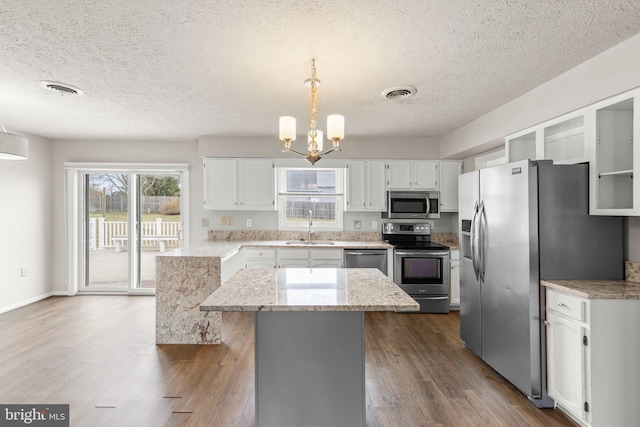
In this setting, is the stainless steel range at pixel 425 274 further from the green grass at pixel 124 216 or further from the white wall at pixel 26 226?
the white wall at pixel 26 226

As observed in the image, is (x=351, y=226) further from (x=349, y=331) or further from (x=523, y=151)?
(x=349, y=331)

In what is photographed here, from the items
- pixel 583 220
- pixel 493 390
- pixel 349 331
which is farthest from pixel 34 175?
pixel 583 220

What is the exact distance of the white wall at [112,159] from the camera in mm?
5059

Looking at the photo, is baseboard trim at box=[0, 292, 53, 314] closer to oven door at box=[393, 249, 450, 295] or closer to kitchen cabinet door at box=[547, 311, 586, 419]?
oven door at box=[393, 249, 450, 295]

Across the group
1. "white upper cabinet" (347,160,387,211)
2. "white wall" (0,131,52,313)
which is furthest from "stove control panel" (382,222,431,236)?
"white wall" (0,131,52,313)

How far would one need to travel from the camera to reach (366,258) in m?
4.34

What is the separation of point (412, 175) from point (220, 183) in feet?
9.15

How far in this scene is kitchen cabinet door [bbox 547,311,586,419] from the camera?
1.99 m

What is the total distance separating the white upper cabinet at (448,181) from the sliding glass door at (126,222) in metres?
3.94

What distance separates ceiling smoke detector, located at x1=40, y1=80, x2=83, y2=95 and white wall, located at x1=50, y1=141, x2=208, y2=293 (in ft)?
7.00

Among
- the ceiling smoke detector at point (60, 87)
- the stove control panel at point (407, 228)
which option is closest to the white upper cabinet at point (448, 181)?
the stove control panel at point (407, 228)

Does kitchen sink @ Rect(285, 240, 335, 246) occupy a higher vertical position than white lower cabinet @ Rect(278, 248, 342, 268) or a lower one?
higher

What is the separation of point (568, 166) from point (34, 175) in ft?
20.8

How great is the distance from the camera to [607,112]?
2.25 m
